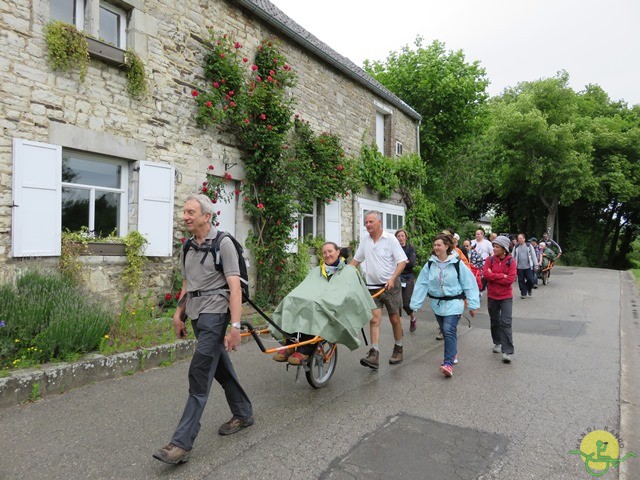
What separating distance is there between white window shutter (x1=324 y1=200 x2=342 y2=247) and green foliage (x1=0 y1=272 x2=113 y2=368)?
23.5 ft

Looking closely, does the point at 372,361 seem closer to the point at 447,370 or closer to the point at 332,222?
the point at 447,370

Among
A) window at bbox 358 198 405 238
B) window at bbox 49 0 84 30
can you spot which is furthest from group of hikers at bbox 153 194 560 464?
window at bbox 358 198 405 238

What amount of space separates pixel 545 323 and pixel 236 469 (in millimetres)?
7719

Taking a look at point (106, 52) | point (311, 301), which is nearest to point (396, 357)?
point (311, 301)

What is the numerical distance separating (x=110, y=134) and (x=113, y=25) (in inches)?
77.7

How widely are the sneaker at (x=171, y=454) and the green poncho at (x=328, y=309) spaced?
149cm

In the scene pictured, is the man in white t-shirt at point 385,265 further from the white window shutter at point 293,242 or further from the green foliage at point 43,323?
the white window shutter at point 293,242

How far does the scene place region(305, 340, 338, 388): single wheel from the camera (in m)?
4.68

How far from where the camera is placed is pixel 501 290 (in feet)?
20.8

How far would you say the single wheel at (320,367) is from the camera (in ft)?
15.3

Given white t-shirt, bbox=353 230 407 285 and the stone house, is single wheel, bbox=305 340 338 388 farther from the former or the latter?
the stone house

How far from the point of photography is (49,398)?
174 inches

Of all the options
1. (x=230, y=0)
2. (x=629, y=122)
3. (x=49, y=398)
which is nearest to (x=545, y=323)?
(x=49, y=398)

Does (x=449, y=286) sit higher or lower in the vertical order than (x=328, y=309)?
higher
